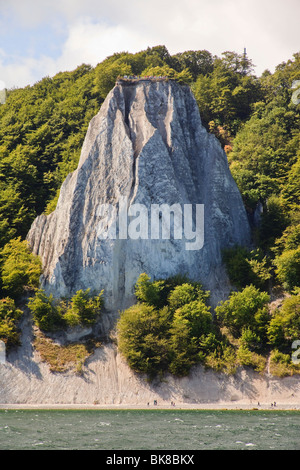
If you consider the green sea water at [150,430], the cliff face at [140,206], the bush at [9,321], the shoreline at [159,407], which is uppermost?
the cliff face at [140,206]

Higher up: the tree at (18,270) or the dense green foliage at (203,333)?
the tree at (18,270)

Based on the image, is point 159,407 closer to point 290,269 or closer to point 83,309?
point 83,309

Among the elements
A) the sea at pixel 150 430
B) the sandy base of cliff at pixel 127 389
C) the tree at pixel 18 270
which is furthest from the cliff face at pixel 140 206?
the sea at pixel 150 430

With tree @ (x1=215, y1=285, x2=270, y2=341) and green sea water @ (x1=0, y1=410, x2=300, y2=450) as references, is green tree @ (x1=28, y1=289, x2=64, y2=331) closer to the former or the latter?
green sea water @ (x1=0, y1=410, x2=300, y2=450)

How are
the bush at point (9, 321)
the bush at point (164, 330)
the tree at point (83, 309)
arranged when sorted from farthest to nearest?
1. the tree at point (83, 309)
2. the bush at point (9, 321)
3. the bush at point (164, 330)

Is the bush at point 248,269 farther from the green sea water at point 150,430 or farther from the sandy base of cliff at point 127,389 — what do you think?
the green sea water at point 150,430

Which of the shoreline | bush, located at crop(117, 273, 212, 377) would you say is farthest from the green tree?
the shoreline

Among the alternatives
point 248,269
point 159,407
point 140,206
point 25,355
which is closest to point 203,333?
point 248,269
